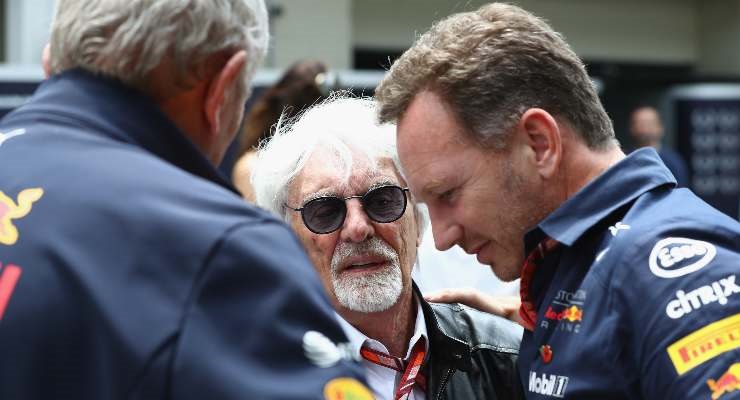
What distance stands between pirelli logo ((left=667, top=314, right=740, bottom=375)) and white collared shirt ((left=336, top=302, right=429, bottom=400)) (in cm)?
98

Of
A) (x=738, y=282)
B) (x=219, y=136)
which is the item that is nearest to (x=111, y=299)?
(x=219, y=136)

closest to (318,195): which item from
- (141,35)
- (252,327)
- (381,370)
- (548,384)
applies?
(381,370)

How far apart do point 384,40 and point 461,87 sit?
10432 millimetres

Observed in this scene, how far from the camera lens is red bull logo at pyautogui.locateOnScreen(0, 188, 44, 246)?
Answer: 1531mm

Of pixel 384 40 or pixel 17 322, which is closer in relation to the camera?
pixel 17 322

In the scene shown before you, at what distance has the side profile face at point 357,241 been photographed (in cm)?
291

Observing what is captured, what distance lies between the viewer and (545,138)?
7.70 ft

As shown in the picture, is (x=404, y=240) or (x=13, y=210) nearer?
(x=13, y=210)

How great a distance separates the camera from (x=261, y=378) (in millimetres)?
1456

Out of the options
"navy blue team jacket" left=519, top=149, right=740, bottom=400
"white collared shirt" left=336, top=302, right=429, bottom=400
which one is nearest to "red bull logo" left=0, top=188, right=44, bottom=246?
"navy blue team jacket" left=519, top=149, right=740, bottom=400

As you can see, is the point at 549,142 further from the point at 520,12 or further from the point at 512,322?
the point at 512,322

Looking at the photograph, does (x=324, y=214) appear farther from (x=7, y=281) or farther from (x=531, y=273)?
(x=7, y=281)

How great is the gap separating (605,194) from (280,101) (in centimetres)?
317

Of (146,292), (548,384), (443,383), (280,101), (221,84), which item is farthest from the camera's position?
(280,101)
